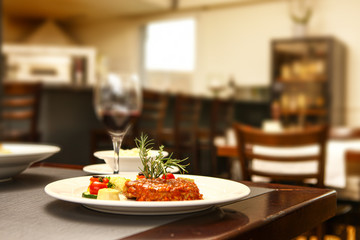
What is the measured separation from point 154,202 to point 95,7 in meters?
7.93

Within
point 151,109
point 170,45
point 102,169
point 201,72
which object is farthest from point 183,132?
point 170,45

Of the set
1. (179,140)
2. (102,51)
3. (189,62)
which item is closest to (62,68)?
(102,51)

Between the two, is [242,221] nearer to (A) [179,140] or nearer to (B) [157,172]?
(B) [157,172]

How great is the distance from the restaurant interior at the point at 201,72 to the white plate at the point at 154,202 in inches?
53.5

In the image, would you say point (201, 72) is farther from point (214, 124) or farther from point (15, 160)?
point (15, 160)

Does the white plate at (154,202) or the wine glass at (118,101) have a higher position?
the wine glass at (118,101)

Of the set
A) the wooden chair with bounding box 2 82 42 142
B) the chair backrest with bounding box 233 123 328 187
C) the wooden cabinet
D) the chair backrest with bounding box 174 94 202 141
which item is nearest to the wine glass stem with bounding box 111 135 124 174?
the chair backrest with bounding box 233 123 328 187

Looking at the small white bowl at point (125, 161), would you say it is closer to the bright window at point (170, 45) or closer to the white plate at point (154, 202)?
the white plate at point (154, 202)

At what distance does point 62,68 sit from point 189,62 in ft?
7.80

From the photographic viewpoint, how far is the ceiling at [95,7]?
766 cm

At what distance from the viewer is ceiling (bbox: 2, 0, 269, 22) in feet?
25.1

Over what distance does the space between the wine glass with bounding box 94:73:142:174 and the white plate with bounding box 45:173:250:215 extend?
207mm

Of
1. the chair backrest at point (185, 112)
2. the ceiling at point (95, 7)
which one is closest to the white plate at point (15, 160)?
the chair backrest at point (185, 112)

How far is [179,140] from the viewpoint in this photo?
12.6ft
